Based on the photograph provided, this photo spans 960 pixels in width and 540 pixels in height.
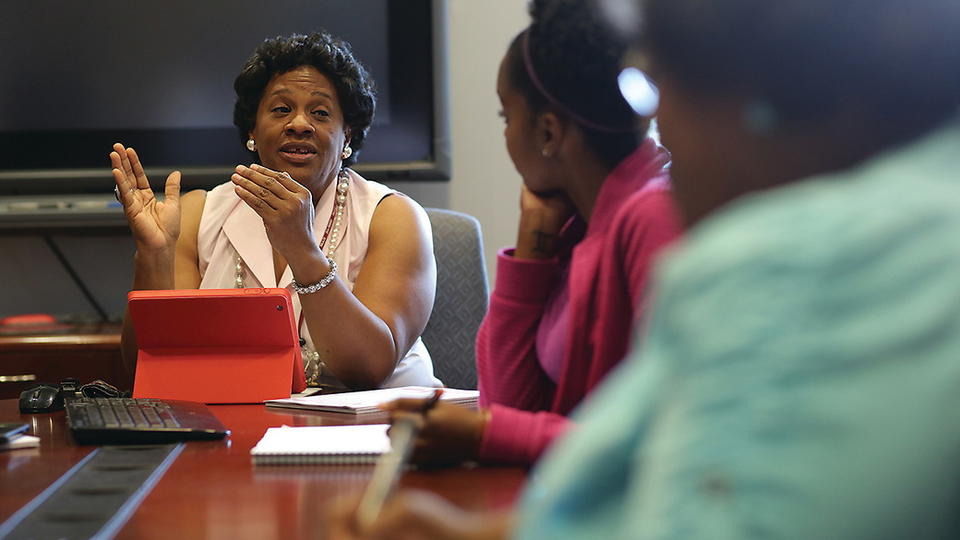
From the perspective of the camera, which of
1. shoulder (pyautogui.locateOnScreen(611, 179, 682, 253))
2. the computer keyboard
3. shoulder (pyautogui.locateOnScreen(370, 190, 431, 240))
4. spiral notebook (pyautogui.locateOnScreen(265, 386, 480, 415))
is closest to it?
shoulder (pyautogui.locateOnScreen(611, 179, 682, 253))

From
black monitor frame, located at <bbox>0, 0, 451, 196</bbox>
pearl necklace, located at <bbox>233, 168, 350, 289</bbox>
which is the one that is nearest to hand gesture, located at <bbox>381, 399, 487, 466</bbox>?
pearl necklace, located at <bbox>233, 168, 350, 289</bbox>

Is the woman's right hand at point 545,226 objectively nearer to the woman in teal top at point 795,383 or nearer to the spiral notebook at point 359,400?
the spiral notebook at point 359,400

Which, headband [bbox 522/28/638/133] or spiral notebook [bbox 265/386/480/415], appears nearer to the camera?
headband [bbox 522/28/638/133]

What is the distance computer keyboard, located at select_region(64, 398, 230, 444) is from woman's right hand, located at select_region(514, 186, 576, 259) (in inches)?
17.6

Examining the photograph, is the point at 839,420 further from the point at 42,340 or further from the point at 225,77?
the point at 225,77

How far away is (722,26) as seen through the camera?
1.64ft

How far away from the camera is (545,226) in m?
1.33

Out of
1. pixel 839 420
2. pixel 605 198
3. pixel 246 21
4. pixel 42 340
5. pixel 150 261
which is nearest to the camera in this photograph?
pixel 839 420

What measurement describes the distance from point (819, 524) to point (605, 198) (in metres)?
0.76

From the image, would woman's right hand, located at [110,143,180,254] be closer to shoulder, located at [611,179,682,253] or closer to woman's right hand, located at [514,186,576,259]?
woman's right hand, located at [514,186,576,259]

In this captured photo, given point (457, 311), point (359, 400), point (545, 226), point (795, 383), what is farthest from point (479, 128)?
point (795, 383)

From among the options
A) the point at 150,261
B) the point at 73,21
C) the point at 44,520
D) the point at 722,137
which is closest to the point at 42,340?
the point at 150,261

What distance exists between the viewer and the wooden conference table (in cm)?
94

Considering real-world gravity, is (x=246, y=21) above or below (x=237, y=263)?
above
